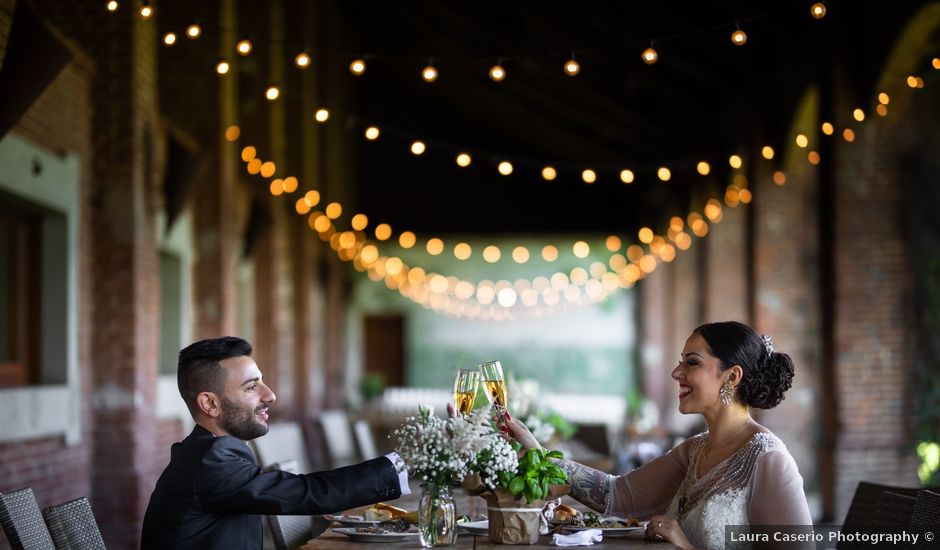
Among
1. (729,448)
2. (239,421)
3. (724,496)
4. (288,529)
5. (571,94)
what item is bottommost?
(288,529)

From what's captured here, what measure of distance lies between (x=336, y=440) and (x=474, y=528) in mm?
5132

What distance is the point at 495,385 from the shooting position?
3.13m

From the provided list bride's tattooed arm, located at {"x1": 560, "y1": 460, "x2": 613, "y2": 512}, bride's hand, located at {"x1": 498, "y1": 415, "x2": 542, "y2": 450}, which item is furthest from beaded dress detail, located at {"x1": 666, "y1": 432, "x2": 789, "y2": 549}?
bride's hand, located at {"x1": 498, "y1": 415, "x2": 542, "y2": 450}

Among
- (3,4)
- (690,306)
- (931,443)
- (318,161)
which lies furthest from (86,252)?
(690,306)

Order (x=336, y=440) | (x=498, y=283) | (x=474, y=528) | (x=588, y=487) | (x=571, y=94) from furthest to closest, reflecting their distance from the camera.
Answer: (x=498, y=283) → (x=571, y=94) → (x=336, y=440) → (x=588, y=487) → (x=474, y=528)

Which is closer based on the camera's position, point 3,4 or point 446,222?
point 3,4

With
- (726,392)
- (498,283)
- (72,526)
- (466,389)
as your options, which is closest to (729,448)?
(726,392)

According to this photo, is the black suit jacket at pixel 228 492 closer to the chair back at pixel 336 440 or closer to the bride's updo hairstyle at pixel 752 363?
the bride's updo hairstyle at pixel 752 363

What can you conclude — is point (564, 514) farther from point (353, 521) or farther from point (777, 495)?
point (777, 495)

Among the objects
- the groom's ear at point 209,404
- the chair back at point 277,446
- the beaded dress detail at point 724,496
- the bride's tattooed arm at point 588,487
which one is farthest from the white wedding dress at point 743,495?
the chair back at point 277,446

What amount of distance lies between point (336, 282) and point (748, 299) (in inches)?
296

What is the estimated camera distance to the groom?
8.88ft

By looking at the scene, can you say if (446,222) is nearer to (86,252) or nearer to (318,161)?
(318,161)

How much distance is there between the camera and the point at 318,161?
1551 cm
